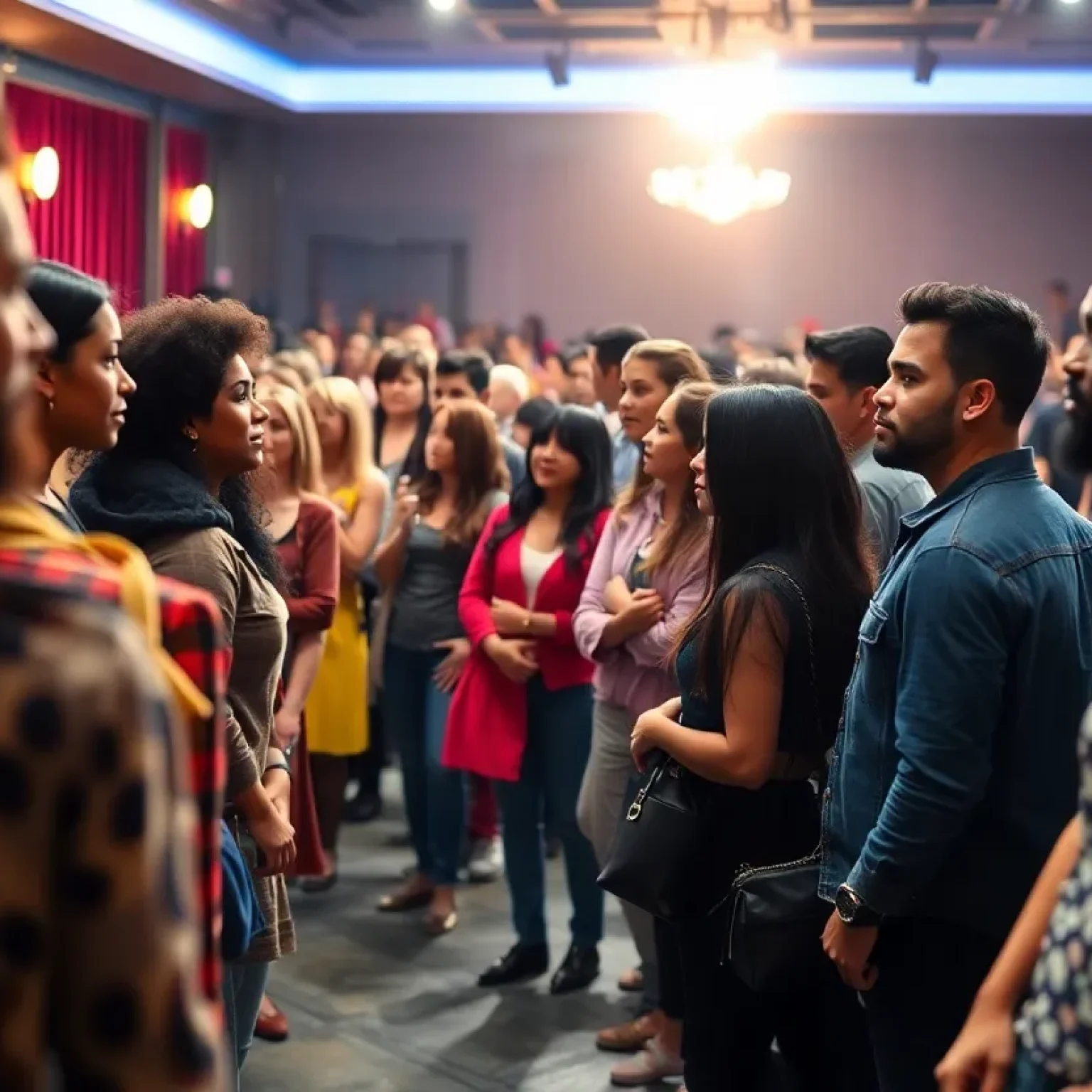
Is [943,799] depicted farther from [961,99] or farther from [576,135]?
[576,135]

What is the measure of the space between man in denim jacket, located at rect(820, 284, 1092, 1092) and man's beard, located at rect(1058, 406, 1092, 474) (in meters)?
0.56

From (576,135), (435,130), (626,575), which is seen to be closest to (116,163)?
(435,130)

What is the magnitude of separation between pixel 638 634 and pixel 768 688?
116cm

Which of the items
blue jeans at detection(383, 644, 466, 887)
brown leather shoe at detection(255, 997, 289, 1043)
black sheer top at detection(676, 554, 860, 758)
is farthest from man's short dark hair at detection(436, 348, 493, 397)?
black sheer top at detection(676, 554, 860, 758)

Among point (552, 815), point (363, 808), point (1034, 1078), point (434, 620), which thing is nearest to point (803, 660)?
point (1034, 1078)

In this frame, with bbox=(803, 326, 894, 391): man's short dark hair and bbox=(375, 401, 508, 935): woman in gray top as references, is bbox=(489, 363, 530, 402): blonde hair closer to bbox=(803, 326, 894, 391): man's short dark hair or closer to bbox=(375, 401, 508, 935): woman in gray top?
bbox=(375, 401, 508, 935): woman in gray top

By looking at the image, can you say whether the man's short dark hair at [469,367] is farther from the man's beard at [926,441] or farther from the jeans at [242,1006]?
the man's beard at [926,441]

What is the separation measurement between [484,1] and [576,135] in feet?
17.8

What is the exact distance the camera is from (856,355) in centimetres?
355

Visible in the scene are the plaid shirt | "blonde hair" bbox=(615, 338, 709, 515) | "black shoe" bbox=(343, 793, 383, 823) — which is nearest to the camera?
the plaid shirt

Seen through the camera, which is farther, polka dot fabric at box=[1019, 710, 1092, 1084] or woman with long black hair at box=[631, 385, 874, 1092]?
woman with long black hair at box=[631, 385, 874, 1092]

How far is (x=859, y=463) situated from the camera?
3.54 metres

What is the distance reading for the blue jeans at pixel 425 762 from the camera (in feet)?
→ 14.8

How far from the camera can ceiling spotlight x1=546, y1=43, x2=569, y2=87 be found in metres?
10.4
